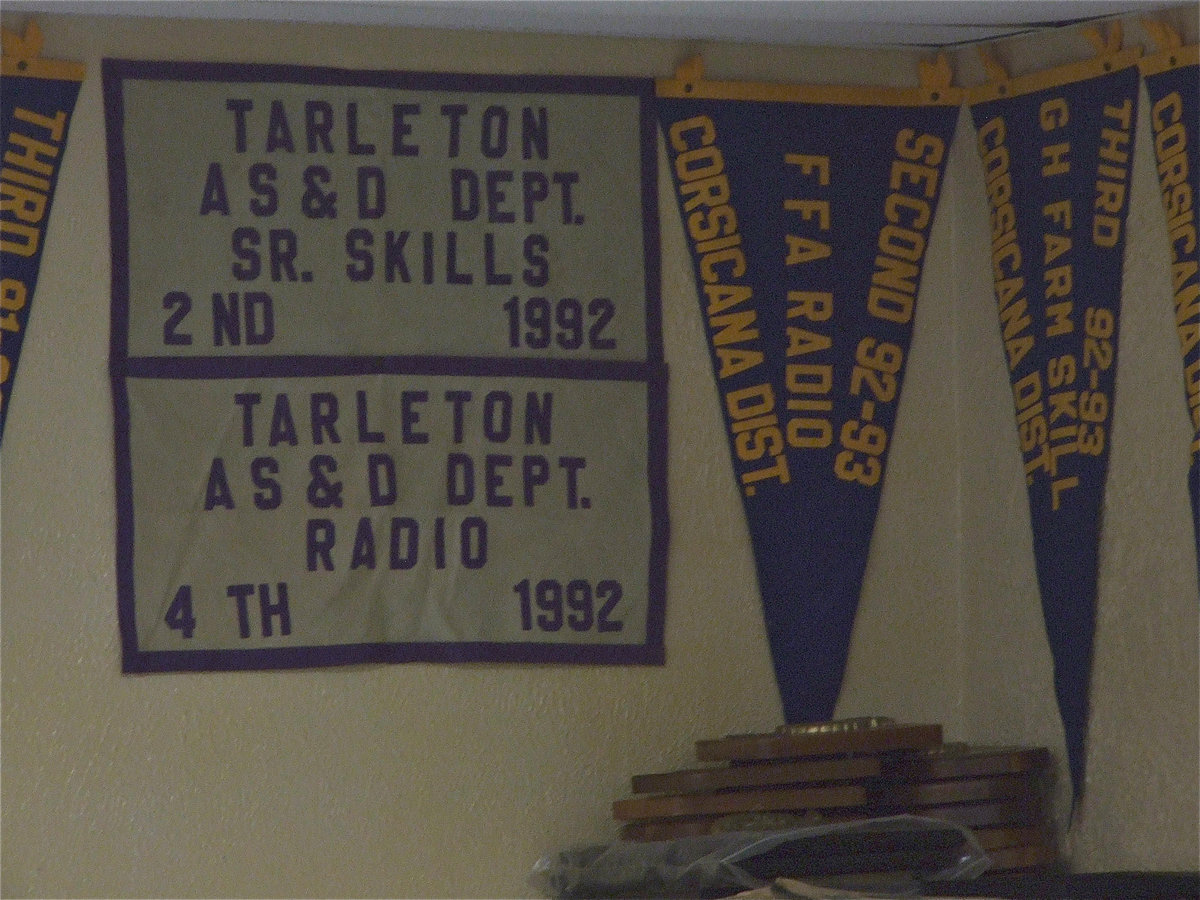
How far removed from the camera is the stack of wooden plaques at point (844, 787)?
13.4ft

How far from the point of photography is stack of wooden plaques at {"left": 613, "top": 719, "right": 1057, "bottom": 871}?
13.4 ft

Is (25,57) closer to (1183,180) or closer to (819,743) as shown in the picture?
(819,743)

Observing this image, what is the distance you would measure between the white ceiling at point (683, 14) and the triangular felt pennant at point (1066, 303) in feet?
0.55

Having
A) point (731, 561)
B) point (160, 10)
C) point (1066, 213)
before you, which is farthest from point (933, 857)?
point (160, 10)

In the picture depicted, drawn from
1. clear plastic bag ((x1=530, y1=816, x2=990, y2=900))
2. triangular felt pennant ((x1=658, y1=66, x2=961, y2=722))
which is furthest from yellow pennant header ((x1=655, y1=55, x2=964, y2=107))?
clear plastic bag ((x1=530, y1=816, x2=990, y2=900))

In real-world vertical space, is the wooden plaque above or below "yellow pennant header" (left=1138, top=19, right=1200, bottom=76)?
below

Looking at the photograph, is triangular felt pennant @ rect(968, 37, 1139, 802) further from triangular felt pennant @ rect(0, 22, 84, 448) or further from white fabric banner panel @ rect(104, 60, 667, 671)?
triangular felt pennant @ rect(0, 22, 84, 448)

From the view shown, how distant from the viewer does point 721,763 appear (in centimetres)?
433

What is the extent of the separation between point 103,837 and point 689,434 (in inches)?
62.2

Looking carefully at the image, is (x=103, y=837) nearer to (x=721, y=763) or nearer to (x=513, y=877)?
(x=513, y=877)

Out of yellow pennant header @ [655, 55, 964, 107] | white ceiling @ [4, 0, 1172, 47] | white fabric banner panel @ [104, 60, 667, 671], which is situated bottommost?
white fabric banner panel @ [104, 60, 667, 671]

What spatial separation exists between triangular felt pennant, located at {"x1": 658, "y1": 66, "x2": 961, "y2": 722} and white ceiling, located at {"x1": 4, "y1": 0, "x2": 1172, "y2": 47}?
0.51ft

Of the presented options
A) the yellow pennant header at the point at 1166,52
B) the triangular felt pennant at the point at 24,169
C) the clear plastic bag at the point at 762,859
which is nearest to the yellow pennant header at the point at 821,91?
the yellow pennant header at the point at 1166,52

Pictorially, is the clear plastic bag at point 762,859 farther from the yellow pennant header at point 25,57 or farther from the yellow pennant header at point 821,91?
the yellow pennant header at point 25,57
